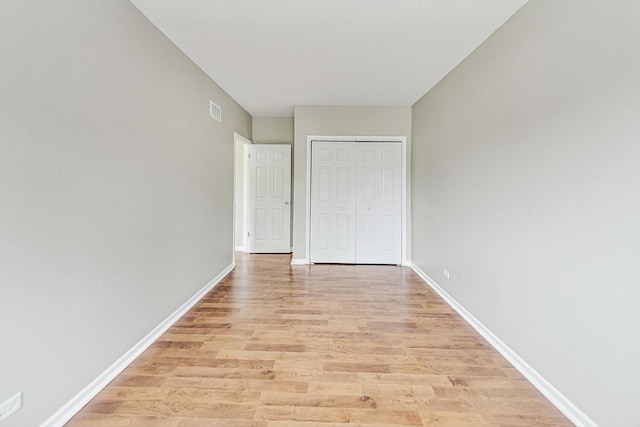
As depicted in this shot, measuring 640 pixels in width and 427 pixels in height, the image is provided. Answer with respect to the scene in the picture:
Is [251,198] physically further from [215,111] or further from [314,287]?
[314,287]

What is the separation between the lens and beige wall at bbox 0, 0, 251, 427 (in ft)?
4.43

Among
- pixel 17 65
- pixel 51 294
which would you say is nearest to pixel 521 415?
pixel 51 294

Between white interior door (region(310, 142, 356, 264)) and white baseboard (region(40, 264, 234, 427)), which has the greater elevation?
white interior door (region(310, 142, 356, 264))

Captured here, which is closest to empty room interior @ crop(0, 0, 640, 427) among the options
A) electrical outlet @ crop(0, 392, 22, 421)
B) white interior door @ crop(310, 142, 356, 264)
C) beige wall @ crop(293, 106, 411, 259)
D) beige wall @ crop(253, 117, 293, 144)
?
electrical outlet @ crop(0, 392, 22, 421)

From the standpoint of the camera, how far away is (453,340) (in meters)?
2.47

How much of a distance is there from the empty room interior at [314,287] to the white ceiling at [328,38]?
25mm

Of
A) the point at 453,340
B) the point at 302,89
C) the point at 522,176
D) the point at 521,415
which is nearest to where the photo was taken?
the point at 521,415

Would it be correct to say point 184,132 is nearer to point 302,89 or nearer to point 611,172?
point 302,89

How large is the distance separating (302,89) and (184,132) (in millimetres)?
1699

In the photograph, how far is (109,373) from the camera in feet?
6.26

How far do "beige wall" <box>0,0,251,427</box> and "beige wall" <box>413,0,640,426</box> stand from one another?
2742 mm

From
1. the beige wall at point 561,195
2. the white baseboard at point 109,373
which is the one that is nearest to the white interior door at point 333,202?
the beige wall at point 561,195

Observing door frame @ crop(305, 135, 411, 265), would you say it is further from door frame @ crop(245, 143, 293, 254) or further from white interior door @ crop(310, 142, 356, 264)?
door frame @ crop(245, 143, 293, 254)

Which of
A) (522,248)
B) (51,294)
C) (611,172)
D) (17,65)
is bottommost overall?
(51,294)
